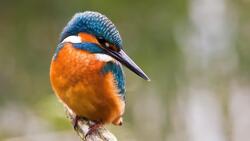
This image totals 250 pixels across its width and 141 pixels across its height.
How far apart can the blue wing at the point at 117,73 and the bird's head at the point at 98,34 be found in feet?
0.34

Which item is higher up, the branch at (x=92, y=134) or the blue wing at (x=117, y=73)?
the blue wing at (x=117, y=73)

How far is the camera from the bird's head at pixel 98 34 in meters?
5.12

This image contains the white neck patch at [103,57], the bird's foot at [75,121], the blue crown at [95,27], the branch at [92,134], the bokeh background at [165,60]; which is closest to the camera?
the branch at [92,134]

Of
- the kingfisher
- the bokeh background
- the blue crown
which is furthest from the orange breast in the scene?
the bokeh background

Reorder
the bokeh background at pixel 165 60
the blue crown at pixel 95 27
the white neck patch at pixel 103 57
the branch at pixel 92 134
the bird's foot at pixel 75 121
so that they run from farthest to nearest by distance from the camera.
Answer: the bokeh background at pixel 165 60 < the bird's foot at pixel 75 121 < the white neck patch at pixel 103 57 < the blue crown at pixel 95 27 < the branch at pixel 92 134

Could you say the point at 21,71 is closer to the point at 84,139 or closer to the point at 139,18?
the point at 139,18

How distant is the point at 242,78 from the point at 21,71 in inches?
157

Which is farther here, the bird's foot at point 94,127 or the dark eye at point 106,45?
the dark eye at point 106,45

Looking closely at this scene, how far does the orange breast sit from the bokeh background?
6.61m

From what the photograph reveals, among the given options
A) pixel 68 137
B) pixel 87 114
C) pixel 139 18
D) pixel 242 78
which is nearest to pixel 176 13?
pixel 139 18

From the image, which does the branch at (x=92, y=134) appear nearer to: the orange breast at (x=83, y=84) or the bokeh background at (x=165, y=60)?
the orange breast at (x=83, y=84)

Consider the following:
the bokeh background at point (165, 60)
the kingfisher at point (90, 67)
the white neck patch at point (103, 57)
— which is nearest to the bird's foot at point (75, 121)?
the kingfisher at point (90, 67)

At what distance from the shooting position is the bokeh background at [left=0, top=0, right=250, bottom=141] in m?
13.2

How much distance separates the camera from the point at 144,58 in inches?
524
